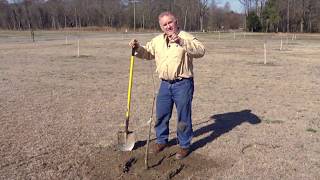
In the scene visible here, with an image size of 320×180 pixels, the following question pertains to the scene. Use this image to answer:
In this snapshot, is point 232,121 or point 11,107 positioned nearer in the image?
point 232,121

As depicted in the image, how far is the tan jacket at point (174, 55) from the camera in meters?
5.39

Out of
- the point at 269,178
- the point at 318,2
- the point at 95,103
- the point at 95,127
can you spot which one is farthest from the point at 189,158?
the point at 318,2

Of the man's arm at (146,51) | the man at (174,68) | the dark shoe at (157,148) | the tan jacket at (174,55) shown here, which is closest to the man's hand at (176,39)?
the man at (174,68)

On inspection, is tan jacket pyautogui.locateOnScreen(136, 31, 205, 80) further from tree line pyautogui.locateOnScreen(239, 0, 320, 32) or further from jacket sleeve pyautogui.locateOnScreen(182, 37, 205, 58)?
tree line pyautogui.locateOnScreen(239, 0, 320, 32)

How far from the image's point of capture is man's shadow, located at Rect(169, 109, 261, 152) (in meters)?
6.81

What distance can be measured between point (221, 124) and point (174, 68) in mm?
2874

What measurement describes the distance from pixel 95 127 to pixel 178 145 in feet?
6.19

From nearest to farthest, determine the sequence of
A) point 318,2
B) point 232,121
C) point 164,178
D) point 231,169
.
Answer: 1. point 164,178
2. point 231,169
3. point 232,121
4. point 318,2

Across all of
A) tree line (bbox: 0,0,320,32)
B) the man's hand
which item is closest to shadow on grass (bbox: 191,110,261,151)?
the man's hand

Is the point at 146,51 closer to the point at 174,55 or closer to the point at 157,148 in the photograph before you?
the point at 174,55

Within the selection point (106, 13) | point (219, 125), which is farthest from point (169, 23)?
point (106, 13)

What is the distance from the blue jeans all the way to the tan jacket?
15cm

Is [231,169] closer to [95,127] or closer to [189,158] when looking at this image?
[189,158]

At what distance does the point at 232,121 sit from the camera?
8.38 m
